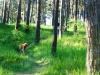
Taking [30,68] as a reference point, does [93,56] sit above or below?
above

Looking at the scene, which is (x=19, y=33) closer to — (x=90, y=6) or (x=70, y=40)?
(x=70, y=40)

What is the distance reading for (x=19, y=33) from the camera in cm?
2802

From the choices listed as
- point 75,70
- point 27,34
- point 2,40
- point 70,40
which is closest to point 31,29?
point 27,34

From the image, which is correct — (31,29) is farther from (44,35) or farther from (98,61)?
(98,61)

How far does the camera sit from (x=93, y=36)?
8.24 meters

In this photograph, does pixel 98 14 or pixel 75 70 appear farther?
pixel 75 70

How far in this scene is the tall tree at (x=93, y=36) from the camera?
816cm

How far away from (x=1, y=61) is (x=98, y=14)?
7.22m

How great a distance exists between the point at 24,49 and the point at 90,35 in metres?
11.4

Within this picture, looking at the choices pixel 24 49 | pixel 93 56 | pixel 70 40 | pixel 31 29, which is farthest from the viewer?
pixel 31 29

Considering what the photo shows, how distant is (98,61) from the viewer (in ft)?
26.8

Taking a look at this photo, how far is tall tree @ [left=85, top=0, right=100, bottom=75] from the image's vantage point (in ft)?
26.8

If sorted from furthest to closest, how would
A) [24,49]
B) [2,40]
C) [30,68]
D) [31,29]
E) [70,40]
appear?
[31,29], [2,40], [70,40], [24,49], [30,68]

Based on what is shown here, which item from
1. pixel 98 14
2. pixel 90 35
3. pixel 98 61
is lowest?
pixel 98 61
